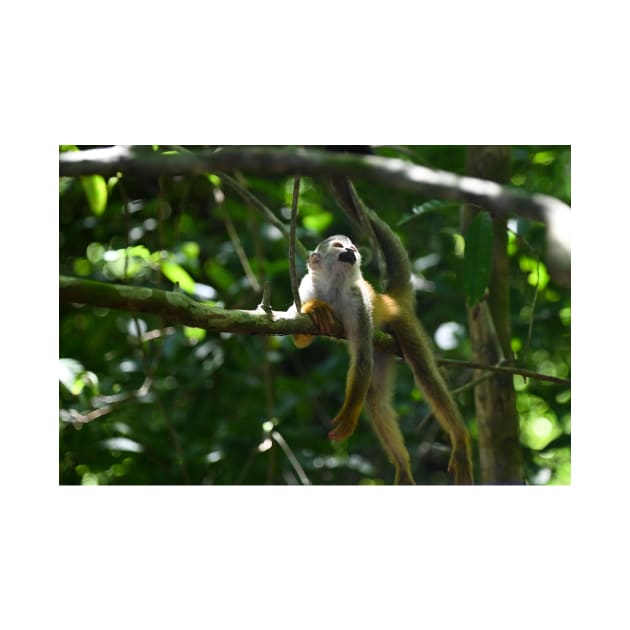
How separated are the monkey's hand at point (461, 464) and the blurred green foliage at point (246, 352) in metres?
0.36

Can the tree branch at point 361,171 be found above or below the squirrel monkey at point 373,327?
above

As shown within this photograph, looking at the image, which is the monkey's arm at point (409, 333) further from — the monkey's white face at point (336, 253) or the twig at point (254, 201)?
the twig at point (254, 201)

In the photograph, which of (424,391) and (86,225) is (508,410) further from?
(86,225)

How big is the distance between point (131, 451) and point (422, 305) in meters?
1.63

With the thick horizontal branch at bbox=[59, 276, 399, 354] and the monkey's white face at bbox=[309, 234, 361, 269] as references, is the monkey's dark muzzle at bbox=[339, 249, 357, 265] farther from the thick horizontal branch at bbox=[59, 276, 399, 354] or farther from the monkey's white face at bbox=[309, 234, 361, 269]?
the thick horizontal branch at bbox=[59, 276, 399, 354]

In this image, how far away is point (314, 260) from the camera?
3385mm

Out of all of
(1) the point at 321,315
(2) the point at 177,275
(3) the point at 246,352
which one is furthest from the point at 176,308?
(3) the point at 246,352

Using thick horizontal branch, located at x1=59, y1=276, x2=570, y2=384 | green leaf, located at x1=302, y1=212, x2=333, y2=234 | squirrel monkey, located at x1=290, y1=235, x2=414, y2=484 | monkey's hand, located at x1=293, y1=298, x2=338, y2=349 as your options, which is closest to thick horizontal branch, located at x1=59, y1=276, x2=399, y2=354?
thick horizontal branch, located at x1=59, y1=276, x2=570, y2=384

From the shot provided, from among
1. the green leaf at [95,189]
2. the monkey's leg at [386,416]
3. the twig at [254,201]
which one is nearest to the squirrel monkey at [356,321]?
the monkey's leg at [386,416]

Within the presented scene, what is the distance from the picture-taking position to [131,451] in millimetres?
3928

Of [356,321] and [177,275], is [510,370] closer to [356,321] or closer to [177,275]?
[356,321]

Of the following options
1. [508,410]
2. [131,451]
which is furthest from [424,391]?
[131,451]

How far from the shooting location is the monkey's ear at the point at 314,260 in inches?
133

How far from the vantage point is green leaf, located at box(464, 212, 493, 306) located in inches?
127
